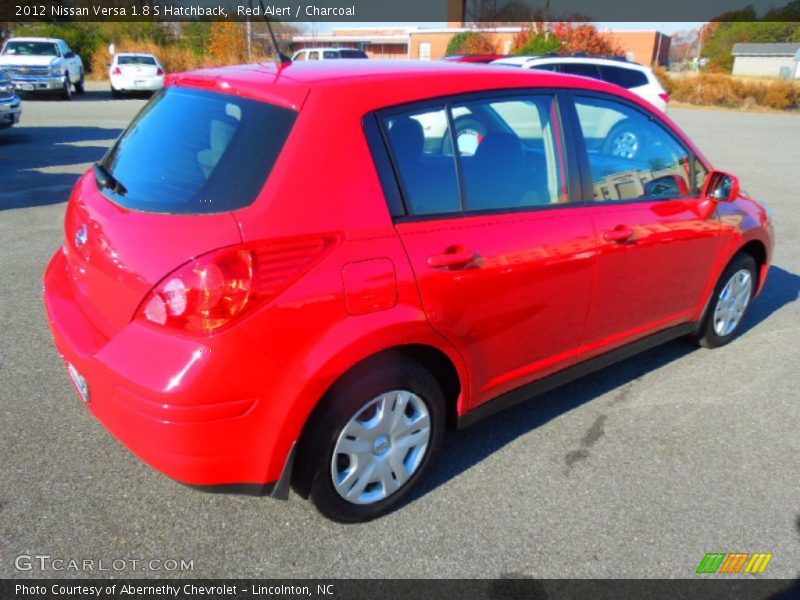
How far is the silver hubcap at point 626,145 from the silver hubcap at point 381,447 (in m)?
1.83

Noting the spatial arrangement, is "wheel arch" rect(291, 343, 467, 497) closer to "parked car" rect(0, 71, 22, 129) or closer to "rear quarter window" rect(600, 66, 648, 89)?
"rear quarter window" rect(600, 66, 648, 89)

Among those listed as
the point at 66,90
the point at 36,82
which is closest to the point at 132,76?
the point at 66,90

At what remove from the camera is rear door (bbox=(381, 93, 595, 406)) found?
8.32ft

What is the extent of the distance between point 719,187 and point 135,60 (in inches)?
967

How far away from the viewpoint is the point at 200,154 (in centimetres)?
247

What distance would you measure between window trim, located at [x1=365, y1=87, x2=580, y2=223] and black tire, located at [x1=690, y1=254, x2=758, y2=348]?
164cm

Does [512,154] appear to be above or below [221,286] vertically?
above

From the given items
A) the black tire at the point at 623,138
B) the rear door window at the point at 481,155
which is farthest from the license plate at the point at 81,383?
the black tire at the point at 623,138

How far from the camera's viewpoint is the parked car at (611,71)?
455 inches

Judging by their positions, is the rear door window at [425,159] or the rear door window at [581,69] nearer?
the rear door window at [425,159]

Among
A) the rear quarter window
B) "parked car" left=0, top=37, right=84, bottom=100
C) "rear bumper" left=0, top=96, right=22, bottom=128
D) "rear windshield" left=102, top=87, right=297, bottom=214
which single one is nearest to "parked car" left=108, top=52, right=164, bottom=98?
"parked car" left=0, top=37, right=84, bottom=100

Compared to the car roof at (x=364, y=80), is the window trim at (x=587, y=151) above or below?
below

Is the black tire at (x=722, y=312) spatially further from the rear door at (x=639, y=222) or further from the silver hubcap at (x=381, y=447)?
the silver hubcap at (x=381, y=447)

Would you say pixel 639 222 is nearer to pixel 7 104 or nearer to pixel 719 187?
pixel 719 187
